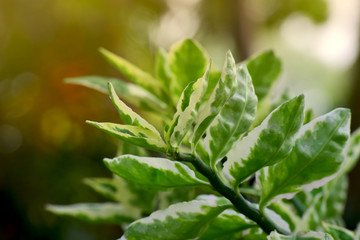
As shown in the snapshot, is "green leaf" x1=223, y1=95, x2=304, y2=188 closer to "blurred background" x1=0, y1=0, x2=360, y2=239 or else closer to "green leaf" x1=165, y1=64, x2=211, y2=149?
"green leaf" x1=165, y1=64, x2=211, y2=149

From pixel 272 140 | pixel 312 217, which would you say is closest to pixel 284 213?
pixel 312 217

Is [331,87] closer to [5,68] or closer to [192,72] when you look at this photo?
[5,68]

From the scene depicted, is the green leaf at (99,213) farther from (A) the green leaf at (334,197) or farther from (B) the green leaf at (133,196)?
(A) the green leaf at (334,197)

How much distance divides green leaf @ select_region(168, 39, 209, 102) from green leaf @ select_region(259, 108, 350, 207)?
0.14 m

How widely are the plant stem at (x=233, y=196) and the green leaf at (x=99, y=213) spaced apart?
0.17 m

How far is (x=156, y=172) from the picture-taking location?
11.2 inches

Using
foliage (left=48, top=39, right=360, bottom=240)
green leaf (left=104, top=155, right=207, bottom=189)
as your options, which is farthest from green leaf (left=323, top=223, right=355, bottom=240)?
green leaf (left=104, top=155, right=207, bottom=189)

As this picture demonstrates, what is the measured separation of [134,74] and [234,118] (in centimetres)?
19

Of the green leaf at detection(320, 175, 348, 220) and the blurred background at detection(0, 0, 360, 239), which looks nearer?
the green leaf at detection(320, 175, 348, 220)

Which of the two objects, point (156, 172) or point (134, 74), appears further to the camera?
point (134, 74)

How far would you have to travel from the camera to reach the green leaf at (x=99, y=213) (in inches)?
17.5

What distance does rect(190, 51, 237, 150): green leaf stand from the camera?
26cm

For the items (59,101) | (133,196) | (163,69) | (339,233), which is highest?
(59,101)

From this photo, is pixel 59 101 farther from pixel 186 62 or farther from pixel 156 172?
pixel 156 172
